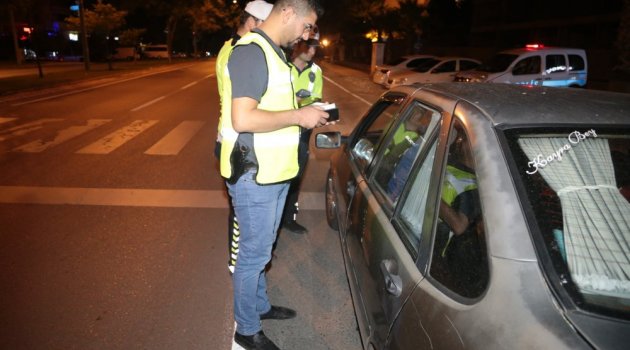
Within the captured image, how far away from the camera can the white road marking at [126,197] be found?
5.15 m

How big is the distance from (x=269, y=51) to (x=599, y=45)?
970 inches

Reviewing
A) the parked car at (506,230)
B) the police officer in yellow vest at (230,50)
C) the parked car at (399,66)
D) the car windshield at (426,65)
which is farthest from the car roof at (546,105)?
the parked car at (399,66)

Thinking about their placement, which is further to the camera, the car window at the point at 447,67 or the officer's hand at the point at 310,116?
the car window at the point at 447,67

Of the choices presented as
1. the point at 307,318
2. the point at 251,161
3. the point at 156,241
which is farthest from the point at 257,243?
the point at 156,241

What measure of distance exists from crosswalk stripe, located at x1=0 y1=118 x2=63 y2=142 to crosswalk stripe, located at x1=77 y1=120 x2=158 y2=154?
169 centimetres

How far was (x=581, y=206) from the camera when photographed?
63.6 inches

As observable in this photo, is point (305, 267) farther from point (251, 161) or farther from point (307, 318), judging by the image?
point (251, 161)

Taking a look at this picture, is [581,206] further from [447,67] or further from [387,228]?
[447,67]

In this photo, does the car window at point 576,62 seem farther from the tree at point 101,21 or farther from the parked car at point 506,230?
the tree at point 101,21

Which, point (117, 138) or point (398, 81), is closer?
point (117, 138)

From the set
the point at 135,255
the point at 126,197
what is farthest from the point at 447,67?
the point at 135,255

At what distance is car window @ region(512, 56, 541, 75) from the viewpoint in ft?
42.8

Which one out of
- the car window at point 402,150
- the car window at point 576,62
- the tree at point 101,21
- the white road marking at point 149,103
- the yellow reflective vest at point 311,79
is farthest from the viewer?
the tree at point 101,21

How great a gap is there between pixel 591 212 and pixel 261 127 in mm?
1379
